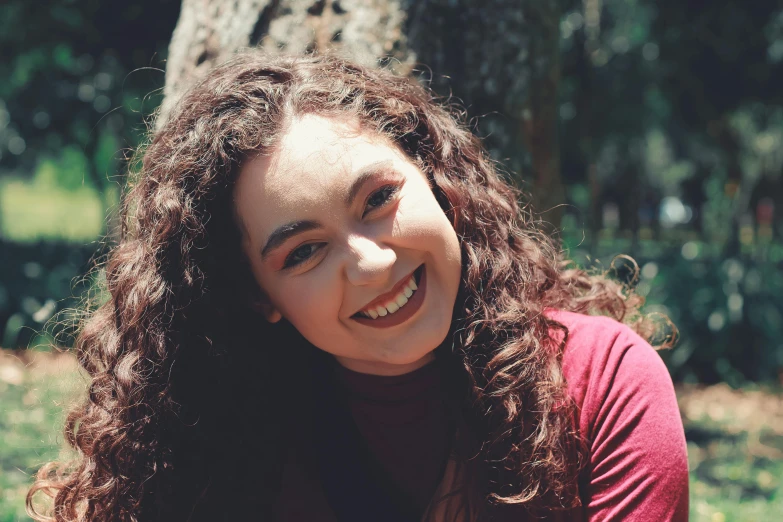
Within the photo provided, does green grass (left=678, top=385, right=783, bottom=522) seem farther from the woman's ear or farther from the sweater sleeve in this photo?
the woman's ear

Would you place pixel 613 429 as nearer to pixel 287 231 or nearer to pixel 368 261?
pixel 368 261

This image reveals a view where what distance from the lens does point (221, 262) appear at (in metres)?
1.98

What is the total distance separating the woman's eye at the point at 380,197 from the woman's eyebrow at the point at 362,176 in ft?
0.15

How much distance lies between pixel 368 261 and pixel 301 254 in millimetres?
199

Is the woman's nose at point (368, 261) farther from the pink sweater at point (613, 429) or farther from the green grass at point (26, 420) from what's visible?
the green grass at point (26, 420)

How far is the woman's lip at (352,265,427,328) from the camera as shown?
1.80 metres

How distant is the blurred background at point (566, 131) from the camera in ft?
8.80

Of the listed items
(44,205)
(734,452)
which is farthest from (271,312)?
(44,205)

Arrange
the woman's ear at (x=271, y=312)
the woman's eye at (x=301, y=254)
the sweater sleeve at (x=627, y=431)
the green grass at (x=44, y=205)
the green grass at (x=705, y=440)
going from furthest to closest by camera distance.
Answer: the green grass at (x=44, y=205)
the green grass at (x=705, y=440)
the woman's ear at (x=271, y=312)
the woman's eye at (x=301, y=254)
the sweater sleeve at (x=627, y=431)

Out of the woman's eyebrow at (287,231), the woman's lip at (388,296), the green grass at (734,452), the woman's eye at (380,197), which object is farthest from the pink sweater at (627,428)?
the green grass at (734,452)

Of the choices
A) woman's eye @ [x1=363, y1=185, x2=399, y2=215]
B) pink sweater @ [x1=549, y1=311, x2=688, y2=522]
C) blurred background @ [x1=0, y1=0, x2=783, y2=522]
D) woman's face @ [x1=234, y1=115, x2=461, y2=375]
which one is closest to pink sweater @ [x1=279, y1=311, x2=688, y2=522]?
pink sweater @ [x1=549, y1=311, x2=688, y2=522]

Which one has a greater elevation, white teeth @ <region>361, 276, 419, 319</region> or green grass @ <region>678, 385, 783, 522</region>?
white teeth @ <region>361, 276, 419, 319</region>

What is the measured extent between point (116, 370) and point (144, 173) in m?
0.55

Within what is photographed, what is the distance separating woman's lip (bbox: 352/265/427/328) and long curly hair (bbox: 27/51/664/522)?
0.19 m
